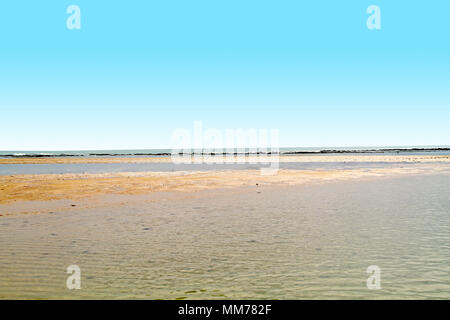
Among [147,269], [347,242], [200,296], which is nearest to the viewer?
[200,296]

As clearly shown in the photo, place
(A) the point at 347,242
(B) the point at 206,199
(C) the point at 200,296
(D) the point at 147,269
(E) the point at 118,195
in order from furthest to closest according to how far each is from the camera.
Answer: (E) the point at 118,195
(B) the point at 206,199
(A) the point at 347,242
(D) the point at 147,269
(C) the point at 200,296

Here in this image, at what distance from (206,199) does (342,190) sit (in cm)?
872

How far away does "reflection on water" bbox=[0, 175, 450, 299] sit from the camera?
680 centimetres

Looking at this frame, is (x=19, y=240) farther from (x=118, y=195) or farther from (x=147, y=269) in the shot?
(x=118, y=195)

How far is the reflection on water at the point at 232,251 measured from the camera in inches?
268

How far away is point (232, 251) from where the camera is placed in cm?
915

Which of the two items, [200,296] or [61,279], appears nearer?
[200,296]
